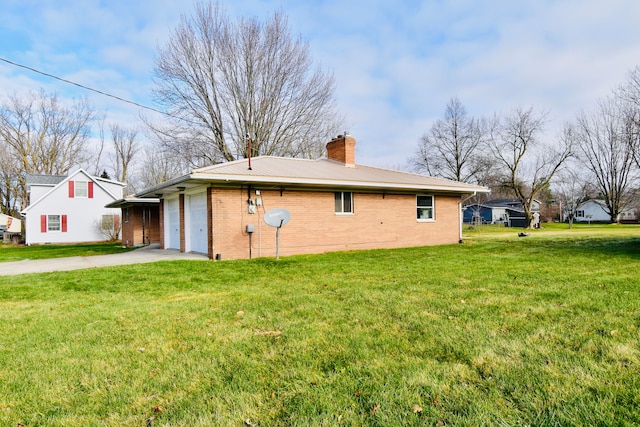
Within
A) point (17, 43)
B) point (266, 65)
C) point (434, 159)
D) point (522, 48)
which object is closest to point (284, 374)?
point (17, 43)

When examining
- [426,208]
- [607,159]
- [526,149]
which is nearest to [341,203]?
[426,208]

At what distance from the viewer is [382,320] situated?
416cm

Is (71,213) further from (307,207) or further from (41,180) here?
(307,207)

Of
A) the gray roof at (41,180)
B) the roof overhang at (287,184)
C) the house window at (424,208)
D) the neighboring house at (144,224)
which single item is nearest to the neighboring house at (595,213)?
the house window at (424,208)

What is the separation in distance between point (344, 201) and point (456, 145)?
2770cm

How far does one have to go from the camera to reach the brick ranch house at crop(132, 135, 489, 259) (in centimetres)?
1079

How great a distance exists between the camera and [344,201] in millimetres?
13102

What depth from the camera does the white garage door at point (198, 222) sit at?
11398mm

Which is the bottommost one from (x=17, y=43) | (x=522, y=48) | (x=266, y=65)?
(x=17, y=43)

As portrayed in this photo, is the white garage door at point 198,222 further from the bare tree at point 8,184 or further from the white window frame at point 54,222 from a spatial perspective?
the bare tree at point 8,184

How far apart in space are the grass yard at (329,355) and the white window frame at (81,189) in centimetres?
2312

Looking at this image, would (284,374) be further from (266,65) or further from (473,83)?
(266,65)

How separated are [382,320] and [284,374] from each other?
165 cm

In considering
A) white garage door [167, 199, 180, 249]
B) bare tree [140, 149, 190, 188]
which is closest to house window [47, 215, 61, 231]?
bare tree [140, 149, 190, 188]
